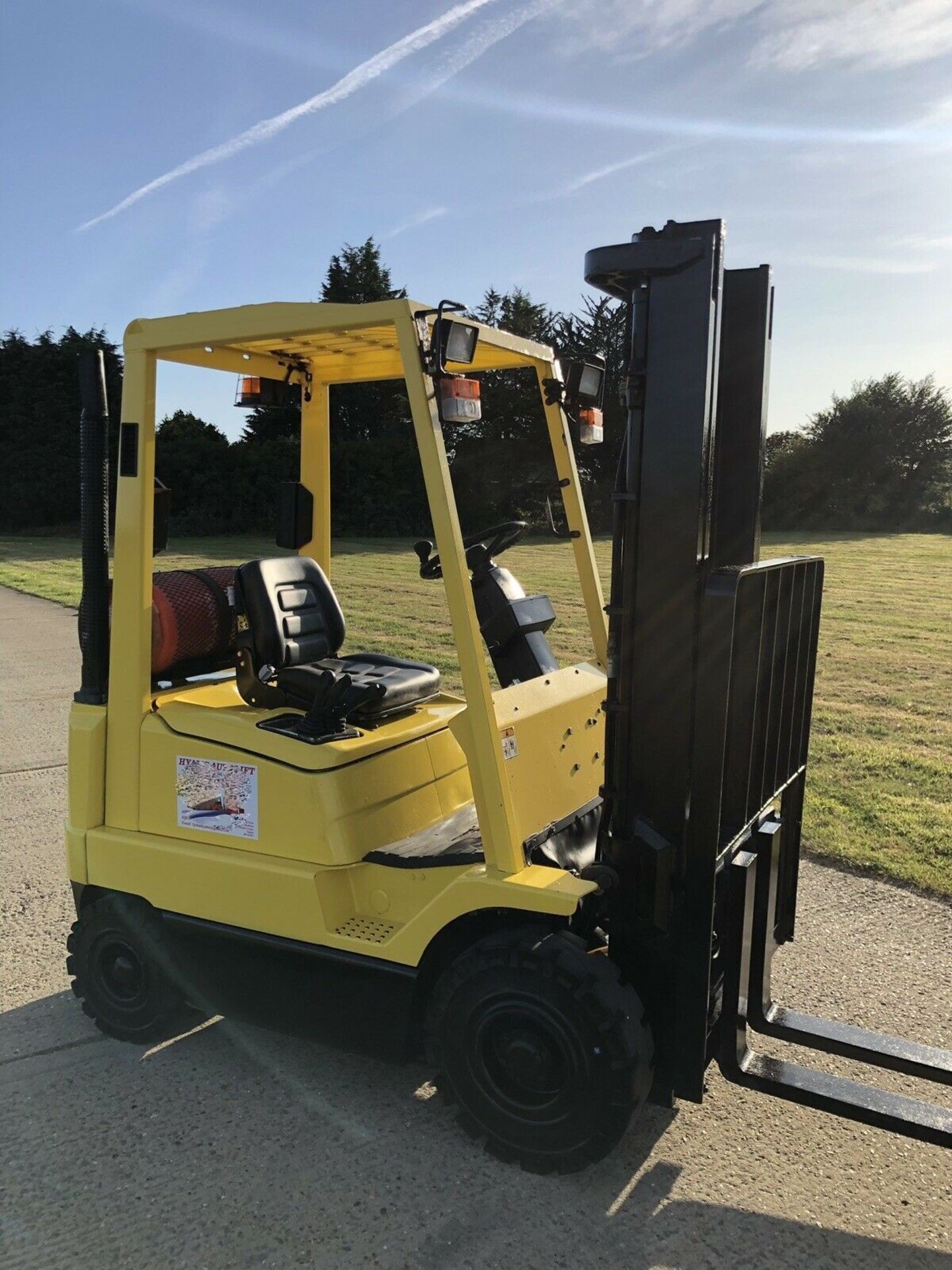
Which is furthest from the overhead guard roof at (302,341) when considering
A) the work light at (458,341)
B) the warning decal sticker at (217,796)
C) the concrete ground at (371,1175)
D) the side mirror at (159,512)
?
the concrete ground at (371,1175)

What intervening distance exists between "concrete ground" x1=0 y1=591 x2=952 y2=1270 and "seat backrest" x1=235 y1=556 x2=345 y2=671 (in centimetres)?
139

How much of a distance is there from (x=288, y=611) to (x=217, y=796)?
733 millimetres

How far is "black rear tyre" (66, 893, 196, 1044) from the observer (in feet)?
11.4

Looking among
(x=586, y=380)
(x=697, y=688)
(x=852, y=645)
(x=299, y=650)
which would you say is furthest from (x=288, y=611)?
(x=852, y=645)

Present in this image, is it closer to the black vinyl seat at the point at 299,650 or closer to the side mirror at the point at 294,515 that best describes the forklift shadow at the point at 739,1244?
the black vinyl seat at the point at 299,650

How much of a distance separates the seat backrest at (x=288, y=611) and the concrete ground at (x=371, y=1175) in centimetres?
139

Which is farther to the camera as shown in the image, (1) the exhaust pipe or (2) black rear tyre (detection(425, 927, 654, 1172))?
(1) the exhaust pipe

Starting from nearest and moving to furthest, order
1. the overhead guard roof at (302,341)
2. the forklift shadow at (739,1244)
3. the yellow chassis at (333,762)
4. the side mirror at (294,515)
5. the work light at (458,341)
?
the forklift shadow at (739,1244)
the work light at (458,341)
the yellow chassis at (333,762)
the overhead guard roof at (302,341)
the side mirror at (294,515)

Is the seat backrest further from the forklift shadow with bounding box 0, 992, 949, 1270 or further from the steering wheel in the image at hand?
the forklift shadow with bounding box 0, 992, 949, 1270

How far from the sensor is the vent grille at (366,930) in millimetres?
3092

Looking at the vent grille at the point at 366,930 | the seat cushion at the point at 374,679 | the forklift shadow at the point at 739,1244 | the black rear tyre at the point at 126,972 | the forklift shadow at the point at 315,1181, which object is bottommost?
the forklift shadow at the point at 315,1181

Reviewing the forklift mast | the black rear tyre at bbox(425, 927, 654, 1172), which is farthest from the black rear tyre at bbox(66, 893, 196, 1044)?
the forklift mast

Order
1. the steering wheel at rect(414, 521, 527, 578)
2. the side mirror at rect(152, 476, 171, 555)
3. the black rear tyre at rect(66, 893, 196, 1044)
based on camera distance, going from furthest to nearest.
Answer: the steering wheel at rect(414, 521, 527, 578)
the black rear tyre at rect(66, 893, 196, 1044)
the side mirror at rect(152, 476, 171, 555)

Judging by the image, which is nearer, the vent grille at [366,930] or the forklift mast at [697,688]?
the forklift mast at [697,688]
